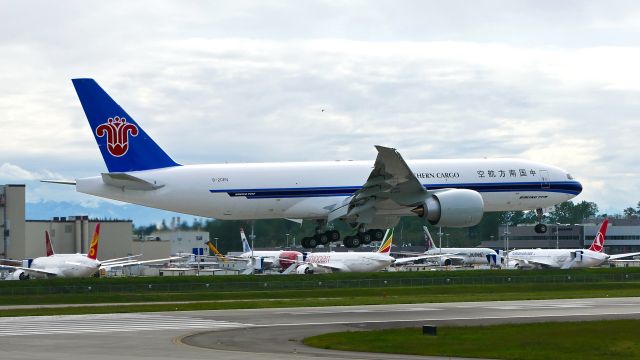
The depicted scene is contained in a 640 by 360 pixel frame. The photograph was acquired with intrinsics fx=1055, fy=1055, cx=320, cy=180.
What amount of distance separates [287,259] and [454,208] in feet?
242

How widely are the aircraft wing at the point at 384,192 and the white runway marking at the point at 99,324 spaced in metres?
14.5

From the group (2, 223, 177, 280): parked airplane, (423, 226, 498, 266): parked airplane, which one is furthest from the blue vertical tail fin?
(423, 226, 498, 266): parked airplane

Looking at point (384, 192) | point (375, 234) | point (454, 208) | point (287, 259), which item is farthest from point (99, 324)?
point (287, 259)

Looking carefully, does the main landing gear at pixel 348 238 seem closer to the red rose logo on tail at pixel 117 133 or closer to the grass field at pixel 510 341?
the red rose logo on tail at pixel 117 133

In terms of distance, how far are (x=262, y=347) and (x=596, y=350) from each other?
37.6 ft

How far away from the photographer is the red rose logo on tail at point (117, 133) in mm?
64500

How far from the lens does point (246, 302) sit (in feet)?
222

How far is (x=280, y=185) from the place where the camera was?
6412 centimetres

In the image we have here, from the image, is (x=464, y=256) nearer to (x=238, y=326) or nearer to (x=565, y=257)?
(x=565, y=257)

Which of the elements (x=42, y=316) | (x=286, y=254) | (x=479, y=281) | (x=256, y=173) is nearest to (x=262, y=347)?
(x=42, y=316)

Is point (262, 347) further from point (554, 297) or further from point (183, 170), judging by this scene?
point (554, 297)

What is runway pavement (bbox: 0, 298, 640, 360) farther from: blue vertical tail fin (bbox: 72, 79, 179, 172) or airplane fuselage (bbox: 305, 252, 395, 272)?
airplane fuselage (bbox: 305, 252, 395, 272)

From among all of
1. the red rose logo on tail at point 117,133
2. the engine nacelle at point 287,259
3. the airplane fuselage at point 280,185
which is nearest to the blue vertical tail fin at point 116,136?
the red rose logo on tail at point 117,133

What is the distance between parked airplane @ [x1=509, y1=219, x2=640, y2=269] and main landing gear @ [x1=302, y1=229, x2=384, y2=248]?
2618 inches
